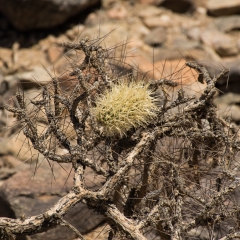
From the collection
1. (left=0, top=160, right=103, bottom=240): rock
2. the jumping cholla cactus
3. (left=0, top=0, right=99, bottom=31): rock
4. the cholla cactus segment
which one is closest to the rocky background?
(left=0, top=0, right=99, bottom=31): rock

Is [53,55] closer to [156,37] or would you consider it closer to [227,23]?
[156,37]

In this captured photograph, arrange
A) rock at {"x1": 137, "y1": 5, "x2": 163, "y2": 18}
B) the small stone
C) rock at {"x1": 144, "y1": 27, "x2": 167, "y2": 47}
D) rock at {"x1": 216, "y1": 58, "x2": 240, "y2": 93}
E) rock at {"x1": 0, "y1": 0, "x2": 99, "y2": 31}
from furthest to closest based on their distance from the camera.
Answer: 1. rock at {"x1": 137, "y1": 5, "x2": 163, "y2": 18}
2. rock at {"x1": 144, "y1": 27, "x2": 167, "y2": 47}
3. rock at {"x1": 0, "y1": 0, "x2": 99, "y2": 31}
4. the small stone
5. rock at {"x1": 216, "y1": 58, "x2": 240, "y2": 93}

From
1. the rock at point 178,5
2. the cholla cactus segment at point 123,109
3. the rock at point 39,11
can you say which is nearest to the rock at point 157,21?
the rock at point 178,5

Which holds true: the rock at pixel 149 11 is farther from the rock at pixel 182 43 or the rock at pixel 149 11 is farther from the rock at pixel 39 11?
the rock at pixel 39 11

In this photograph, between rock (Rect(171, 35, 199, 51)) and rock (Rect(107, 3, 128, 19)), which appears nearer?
rock (Rect(171, 35, 199, 51))

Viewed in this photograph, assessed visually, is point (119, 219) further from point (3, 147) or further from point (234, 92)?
point (234, 92)

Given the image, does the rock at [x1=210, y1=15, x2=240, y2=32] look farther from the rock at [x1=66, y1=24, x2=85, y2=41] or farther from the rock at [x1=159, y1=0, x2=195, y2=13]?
the rock at [x1=66, y1=24, x2=85, y2=41]

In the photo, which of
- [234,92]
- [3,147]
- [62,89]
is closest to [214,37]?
[234,92]
